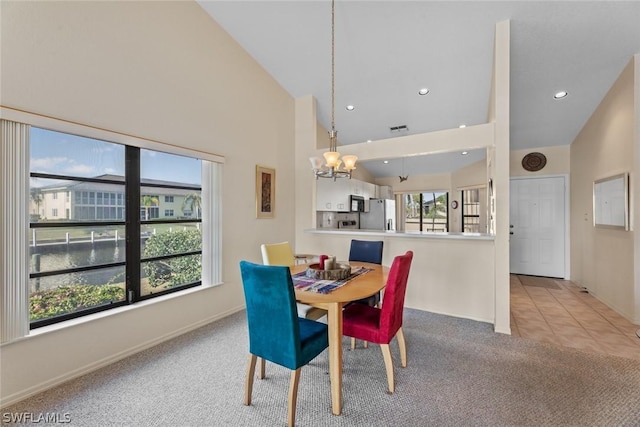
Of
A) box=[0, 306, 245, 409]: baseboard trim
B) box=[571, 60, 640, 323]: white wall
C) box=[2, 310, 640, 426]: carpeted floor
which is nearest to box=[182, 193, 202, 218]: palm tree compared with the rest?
box=[0, 306, 245, 409]: baseboard trim

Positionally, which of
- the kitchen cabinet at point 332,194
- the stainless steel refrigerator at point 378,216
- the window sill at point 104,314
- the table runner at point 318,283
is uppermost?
the kitchen cabinet at point 332,194

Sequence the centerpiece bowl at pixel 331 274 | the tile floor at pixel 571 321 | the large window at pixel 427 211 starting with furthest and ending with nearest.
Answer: the large window at pixel 427 211 → the tile floor at pixel 571 321 → the centerpiece bowl at pixel 331 274

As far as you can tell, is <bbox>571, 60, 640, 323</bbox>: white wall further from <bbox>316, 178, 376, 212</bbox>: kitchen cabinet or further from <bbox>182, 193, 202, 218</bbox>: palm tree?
<bbox>182, 193, 202, 218</bbox>: palm tree

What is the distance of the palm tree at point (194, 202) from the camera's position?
10.3 feet

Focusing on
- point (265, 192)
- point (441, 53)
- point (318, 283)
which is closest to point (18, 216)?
point (318, 283)

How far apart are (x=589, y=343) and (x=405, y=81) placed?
3624 millimetres

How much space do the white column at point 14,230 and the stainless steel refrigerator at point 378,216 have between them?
216 inches

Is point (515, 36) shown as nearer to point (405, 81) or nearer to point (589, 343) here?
point (405, 81)

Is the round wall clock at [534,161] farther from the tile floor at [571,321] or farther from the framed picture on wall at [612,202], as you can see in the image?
the tile floor at [571,321]

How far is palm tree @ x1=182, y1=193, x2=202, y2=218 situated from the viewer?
3146 mm

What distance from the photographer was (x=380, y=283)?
2.10 meters

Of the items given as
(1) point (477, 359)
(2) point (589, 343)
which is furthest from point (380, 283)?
(2) point (589, 343)

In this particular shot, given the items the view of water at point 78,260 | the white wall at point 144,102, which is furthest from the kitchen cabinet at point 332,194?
the view of water at point 78,260

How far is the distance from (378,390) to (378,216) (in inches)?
181
